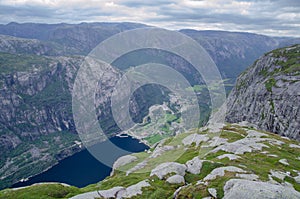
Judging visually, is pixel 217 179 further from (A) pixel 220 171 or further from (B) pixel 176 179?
(B) pixel 176 179

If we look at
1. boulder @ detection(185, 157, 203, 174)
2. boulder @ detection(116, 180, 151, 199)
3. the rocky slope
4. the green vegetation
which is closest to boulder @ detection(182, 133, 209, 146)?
the rocky slope

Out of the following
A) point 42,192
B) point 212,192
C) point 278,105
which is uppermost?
point 212,192

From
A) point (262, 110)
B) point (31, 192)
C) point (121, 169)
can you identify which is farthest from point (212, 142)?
point (262, 110)

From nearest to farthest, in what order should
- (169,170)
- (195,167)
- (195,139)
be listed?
1. (169,170)
2. (195,167)
3. (195,139)

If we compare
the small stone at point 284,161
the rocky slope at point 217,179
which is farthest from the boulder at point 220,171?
the small stone at point 284,161

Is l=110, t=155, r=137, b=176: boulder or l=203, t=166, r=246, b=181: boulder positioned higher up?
l=203, t=166, r=246, b=181: boulder

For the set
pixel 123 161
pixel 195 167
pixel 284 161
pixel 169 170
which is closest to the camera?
pixel 169 170

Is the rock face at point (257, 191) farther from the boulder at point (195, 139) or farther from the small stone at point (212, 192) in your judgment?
the boulder at point (195, 139)

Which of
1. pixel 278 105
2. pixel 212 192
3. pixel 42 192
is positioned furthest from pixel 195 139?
pixel 278 105

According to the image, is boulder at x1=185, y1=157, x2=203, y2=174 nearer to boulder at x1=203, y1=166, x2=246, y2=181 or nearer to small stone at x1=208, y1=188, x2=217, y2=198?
boulder at x1=203, y1=166, x2=246, y2=181

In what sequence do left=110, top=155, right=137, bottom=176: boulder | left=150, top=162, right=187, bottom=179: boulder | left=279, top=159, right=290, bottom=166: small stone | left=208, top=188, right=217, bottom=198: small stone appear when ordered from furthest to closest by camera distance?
left=110, top=155, right=137, bottom=176: boulder
left=279, top=159, right=290, bottom=166: small stone
left=150, top=162, right=187, bottom=179: boulder
left=208, top=188, right=217, bottom=198: small stone
